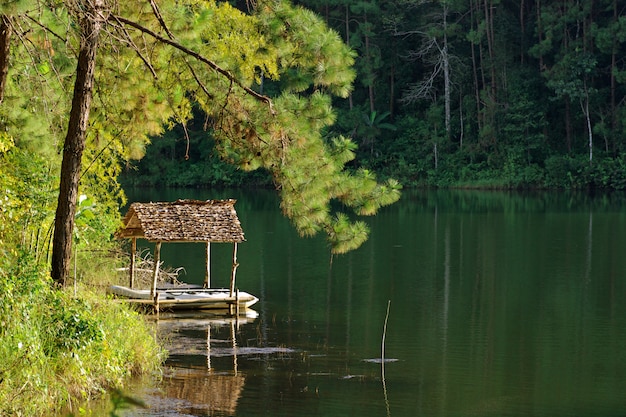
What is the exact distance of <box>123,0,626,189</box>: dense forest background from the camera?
201 ft

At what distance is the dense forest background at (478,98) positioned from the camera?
201 ft

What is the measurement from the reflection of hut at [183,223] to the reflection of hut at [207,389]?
5.09 meters

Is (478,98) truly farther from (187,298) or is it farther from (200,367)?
(200,367)

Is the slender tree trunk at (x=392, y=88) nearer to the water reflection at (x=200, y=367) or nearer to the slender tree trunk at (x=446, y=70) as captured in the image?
the slender tree trunk at (x=446, y=70)

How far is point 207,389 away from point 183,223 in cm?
672

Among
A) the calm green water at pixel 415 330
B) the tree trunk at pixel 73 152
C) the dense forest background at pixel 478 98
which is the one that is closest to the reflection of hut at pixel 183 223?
the calm green water at pixel 415 330

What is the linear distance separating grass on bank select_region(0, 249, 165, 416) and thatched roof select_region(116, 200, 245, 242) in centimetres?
621

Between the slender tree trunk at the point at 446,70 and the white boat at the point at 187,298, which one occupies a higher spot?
the slender tree trunk at the point at 446,70

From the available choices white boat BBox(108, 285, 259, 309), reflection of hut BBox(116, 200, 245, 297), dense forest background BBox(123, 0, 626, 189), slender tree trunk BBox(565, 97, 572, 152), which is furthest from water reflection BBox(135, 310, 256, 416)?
slender tree trunk BBox(565, 97, 572, 152)

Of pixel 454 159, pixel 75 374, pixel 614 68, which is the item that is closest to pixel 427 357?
pixel 75 374

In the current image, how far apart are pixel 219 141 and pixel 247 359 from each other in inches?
171

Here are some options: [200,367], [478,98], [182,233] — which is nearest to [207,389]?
[200,367]

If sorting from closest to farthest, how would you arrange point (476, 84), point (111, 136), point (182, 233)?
1. point (111, 136)
2. point (182, 233)
3. point (476, 84)

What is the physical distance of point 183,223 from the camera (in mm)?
22922
